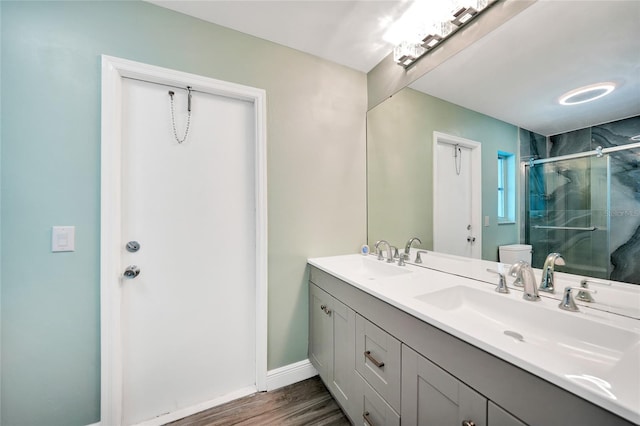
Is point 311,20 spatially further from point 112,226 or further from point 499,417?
point 499,417

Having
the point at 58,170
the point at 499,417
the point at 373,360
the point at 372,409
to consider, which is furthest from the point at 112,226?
the point at 499,417

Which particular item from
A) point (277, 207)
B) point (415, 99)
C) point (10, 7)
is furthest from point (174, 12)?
point (415, 99)

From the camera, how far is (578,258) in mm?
943

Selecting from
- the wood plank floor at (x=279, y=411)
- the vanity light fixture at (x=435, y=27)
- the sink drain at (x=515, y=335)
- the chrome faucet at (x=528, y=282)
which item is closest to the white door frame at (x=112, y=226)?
the wood plank floor at (x=279, y=411)

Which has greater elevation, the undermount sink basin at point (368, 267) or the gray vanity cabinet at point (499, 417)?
the undermount sink basin at point (368, 267)

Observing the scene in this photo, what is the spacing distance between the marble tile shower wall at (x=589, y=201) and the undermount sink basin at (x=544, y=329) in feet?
0.76

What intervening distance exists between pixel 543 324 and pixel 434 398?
472 millimetres

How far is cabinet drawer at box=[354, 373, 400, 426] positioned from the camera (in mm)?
1027

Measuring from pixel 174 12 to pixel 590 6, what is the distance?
6.49ft

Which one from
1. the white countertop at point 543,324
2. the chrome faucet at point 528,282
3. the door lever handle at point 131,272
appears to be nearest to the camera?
the white countertop at point 543,324

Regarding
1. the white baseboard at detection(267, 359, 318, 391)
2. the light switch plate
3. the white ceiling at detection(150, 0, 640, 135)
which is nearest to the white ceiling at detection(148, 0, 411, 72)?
the white ceiling at detection(150, 0, 640, 135)

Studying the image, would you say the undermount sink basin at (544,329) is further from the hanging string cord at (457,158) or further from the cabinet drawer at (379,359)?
the hanging string cord at (457,158)

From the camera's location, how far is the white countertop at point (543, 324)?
54cm

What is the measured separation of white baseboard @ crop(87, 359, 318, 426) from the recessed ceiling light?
81.8 inches
